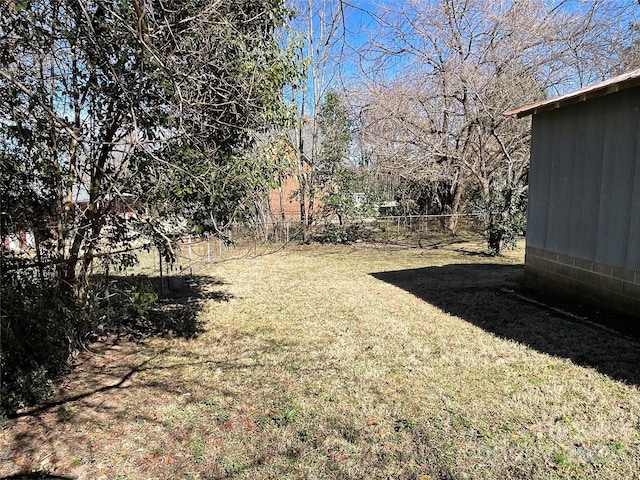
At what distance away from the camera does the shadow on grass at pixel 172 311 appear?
16.6ft

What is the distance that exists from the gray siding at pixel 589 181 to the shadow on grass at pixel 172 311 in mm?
5175

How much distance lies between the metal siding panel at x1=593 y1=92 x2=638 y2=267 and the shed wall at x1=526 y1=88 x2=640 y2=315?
0.01 m

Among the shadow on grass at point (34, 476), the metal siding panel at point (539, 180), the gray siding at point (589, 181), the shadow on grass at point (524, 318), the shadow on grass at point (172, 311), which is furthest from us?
the metal siding panel at point (539, 180)

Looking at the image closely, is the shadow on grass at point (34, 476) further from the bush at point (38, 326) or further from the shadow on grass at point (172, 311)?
the shadow on grass at point (172, 311)

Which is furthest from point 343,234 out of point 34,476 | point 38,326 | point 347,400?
point 34,476

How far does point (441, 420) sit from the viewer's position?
3049mm

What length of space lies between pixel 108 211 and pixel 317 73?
11.3m

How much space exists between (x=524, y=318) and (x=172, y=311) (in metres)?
4.84

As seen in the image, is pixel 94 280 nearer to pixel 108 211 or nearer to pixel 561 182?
pixel 108 211

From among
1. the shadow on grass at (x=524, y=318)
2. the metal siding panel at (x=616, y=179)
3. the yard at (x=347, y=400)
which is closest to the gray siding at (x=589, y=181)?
the metal siding panel at (x=616, y=179)

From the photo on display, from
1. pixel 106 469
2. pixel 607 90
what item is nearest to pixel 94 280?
pixel 106 469

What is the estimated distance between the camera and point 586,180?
555 cm

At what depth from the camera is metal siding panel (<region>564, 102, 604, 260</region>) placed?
5375mm

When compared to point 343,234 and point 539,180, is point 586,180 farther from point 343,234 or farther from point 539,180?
point 343,234
